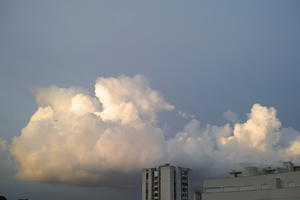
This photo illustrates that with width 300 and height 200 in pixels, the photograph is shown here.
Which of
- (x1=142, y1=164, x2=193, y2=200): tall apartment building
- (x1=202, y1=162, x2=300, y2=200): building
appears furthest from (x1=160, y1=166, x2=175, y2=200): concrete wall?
(x1=202, y1=162, x2=300, y2=200): building

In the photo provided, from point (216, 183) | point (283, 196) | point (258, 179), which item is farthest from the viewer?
point (216, 183)

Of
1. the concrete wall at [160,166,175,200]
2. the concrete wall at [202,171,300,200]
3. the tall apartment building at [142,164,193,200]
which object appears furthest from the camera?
the tall apartment building at [142,164,193,200]

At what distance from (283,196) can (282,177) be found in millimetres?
9693

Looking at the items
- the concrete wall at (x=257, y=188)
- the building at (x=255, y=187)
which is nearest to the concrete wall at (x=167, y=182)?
the building at (x=255, y=187)

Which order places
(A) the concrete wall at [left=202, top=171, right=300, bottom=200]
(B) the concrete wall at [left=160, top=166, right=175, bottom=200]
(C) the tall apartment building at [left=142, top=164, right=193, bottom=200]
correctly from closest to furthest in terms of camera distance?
(A) the concrete wall at [left=202, top=171, right=300, bottom=200] → (B) the concrete wall at [left=160, top=166, right=175, bottom=200] → (C) the tall apartment building at [left=142, top=164, right=193, bottom=200]

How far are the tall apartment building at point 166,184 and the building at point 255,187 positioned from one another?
2207 inches

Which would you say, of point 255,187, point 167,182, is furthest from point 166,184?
point 255,187

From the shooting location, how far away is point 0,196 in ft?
321

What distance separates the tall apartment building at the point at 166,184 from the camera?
14100 cm

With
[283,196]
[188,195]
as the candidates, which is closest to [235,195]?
[283,196]

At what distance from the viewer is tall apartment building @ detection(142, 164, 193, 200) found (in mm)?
141000

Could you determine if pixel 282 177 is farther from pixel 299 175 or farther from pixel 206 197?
pixel 206 197

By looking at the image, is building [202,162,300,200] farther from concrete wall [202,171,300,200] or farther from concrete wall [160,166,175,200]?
concrete wall [160,166,175,200]

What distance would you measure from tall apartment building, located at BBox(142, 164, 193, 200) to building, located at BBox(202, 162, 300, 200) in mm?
56063
